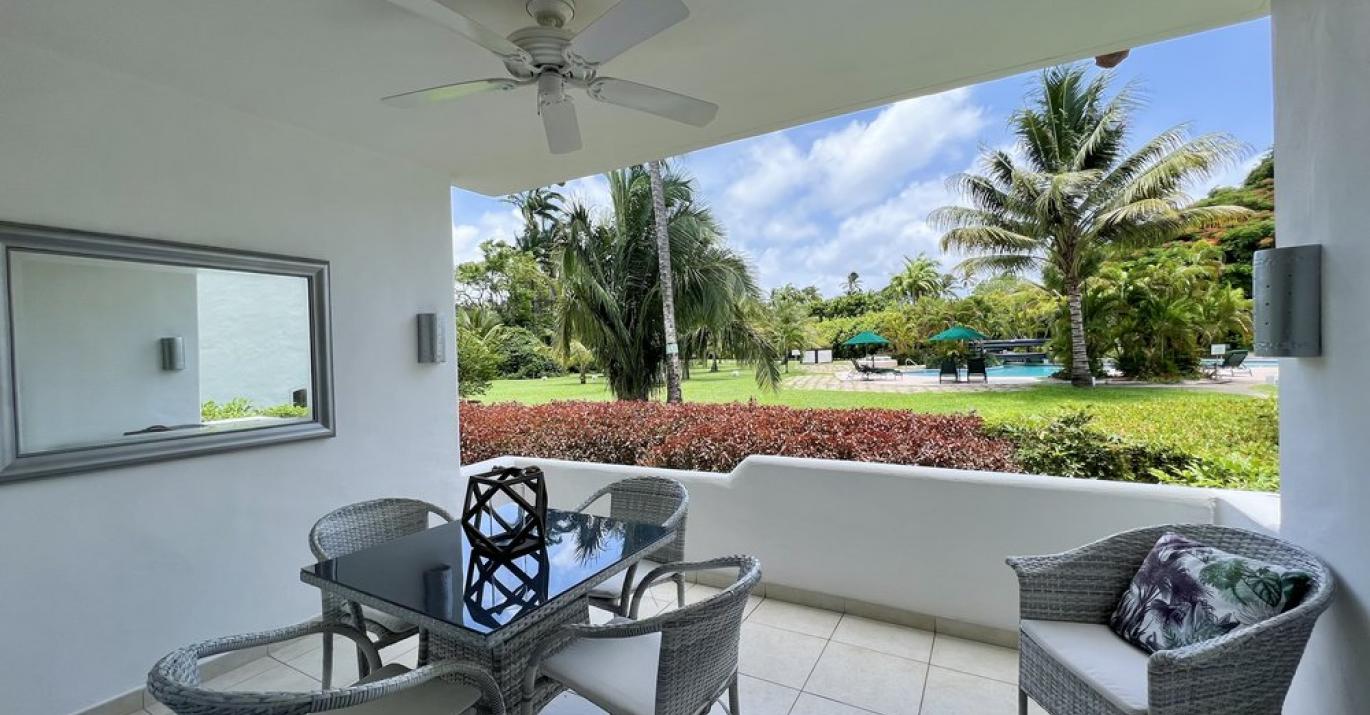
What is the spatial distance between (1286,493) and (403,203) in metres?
4.04

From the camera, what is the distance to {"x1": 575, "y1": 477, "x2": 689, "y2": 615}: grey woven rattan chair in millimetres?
2205

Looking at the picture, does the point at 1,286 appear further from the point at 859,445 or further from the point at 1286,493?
the point at 1286,493

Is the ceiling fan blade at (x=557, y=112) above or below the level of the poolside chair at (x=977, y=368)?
above

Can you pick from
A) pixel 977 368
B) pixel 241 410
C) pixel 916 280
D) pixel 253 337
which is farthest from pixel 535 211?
pixel 241 410

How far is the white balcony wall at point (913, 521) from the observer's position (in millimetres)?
2336

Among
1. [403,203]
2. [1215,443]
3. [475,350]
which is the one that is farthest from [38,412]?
[475,350]

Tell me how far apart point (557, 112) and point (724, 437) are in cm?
240

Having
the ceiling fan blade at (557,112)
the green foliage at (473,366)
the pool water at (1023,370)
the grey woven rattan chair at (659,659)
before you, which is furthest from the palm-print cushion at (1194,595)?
the pool water at (1023,370)

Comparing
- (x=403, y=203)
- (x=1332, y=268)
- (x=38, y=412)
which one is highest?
(x=403, y=203)

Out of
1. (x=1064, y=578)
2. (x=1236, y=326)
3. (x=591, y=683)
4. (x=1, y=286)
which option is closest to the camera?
(x=591, y=683)

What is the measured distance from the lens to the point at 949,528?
262 centimetres

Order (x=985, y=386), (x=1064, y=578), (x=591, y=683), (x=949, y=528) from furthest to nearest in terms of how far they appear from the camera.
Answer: (x=985, y=386) → (x=949, y=528) → (x=1064, y=578) → (x=591, y=683)

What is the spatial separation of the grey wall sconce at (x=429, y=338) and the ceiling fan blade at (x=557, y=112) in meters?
1.59

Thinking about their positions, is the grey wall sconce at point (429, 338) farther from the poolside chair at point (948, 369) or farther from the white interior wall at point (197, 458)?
the poolside chair at point (948, 369)
